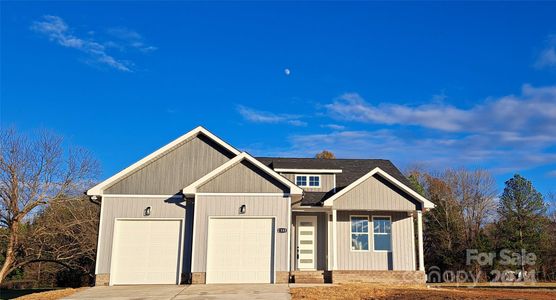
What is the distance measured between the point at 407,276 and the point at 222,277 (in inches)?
268

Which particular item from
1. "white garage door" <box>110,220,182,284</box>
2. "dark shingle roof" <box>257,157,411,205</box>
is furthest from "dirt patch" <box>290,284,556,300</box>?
"dark shingle roof" <box>257,157,411,205</box>

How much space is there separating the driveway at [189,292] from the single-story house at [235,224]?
824mm

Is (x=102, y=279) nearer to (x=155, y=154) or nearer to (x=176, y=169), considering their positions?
(x=176, y=169)

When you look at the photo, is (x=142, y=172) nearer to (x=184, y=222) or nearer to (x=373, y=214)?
(x=184, y=222)

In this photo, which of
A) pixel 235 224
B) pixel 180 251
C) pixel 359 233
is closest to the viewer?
pixel 235 224

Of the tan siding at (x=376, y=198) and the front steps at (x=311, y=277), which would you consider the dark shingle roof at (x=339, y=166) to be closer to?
the tan siding at (x=376, y=198)

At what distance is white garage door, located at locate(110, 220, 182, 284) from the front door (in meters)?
4.79

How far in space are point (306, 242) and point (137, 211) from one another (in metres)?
6.54

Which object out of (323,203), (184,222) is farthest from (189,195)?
(323,203)

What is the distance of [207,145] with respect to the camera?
1700 cm

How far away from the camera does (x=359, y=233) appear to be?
17297 millimetres

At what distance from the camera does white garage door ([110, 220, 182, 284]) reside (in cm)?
1530

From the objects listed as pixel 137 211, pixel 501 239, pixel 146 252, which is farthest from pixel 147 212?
pixel 501 239

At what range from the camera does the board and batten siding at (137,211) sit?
50.7 ft
